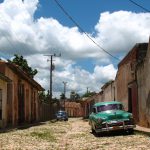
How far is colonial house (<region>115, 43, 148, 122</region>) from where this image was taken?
3244 centimetres

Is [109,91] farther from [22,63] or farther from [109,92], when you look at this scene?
[22,63]

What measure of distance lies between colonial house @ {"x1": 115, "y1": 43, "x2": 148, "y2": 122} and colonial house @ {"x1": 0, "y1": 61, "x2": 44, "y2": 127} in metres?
9.04

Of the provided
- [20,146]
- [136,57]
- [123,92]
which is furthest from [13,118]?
[20,146]

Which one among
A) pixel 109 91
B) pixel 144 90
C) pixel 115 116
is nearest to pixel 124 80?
pixel 144 90

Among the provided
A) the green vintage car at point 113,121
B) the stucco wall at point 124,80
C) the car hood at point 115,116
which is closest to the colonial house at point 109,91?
the stucco wall at point 124,80

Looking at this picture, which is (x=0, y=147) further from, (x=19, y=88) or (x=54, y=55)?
(x=54, y=55)

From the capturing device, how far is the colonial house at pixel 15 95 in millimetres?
35156

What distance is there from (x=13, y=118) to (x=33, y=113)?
55.5ft

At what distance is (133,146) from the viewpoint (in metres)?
15.8

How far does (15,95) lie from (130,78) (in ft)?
37.1

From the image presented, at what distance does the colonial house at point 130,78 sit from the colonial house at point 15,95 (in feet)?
29.6

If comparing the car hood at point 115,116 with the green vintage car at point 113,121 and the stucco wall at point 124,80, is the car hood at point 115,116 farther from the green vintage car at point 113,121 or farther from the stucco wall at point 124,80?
the stucco wall at point 124,80

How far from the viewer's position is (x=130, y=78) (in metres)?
35.4

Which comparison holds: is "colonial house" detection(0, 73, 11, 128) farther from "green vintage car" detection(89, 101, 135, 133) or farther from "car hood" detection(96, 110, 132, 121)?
"car hood" detection(96, 110, 132, 121)
